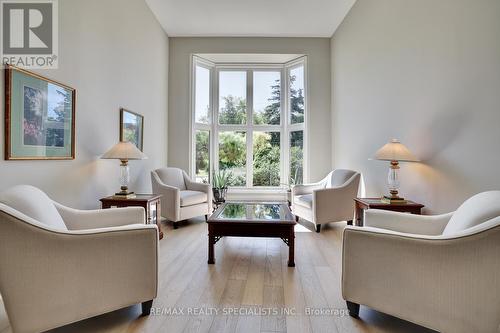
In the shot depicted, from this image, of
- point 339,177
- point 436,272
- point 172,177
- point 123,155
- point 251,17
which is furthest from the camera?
point 251,17

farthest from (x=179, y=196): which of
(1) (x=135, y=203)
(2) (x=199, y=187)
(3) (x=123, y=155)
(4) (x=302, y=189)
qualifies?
(4) (x=302, y=189)

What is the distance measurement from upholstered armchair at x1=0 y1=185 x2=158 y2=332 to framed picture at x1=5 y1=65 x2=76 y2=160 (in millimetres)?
510

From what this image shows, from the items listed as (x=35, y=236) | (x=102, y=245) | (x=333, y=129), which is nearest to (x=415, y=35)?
(x=333, y=129)

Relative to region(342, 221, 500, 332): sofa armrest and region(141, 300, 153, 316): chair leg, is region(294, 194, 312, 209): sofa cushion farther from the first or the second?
region(141, 300, 153, 316): chair leg

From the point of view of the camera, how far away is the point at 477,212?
4.93 ft

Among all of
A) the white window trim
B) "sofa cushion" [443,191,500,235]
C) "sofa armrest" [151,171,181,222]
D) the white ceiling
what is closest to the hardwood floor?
"sofa armrest" [151,171,181,222]

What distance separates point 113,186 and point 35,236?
6.67 feet

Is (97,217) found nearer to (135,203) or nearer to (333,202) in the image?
(135,203)

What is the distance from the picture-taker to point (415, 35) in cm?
275

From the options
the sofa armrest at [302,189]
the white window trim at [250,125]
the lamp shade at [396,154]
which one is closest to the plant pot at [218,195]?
the white window trim at [250,125]

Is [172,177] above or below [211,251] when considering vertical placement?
above

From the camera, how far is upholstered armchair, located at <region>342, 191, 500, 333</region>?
1.29 metres

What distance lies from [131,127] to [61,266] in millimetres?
2613

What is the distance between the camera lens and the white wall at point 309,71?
5305mm
